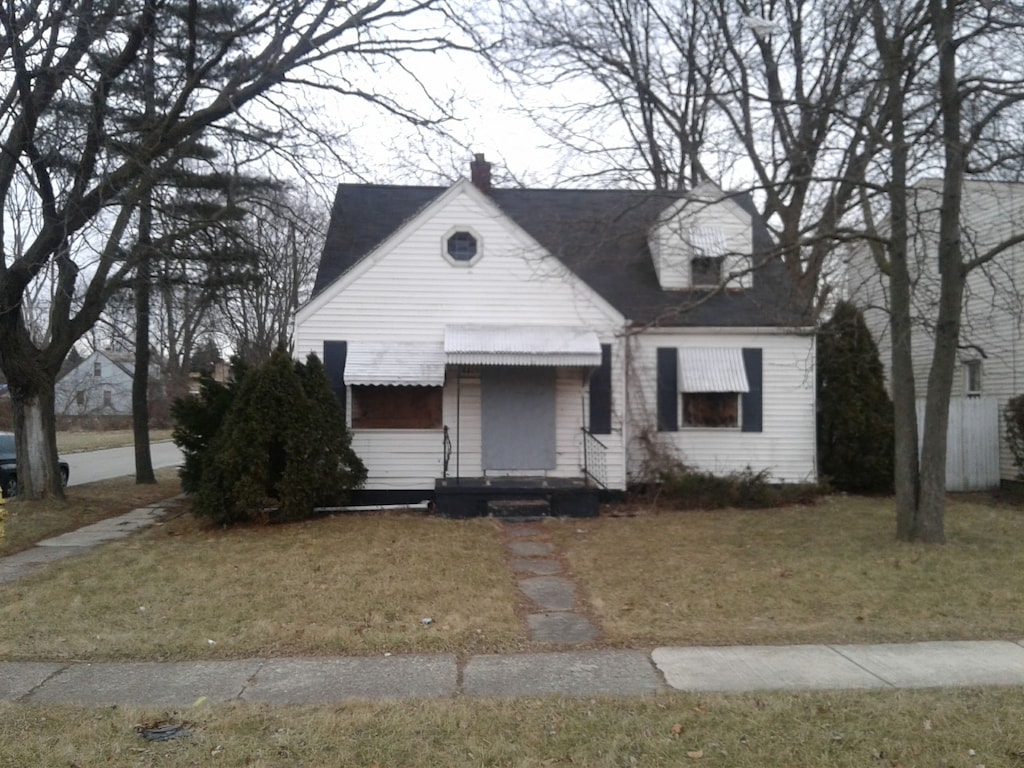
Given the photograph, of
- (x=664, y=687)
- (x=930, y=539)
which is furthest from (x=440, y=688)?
(x=930, y=539)

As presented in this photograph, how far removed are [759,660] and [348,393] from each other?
9339 millimetres

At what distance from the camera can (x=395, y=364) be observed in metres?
14.0

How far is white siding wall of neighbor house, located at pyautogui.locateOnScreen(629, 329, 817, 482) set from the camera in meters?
15.6

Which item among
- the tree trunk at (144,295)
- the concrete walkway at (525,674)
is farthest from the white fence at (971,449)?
the tree trunk at (144,295)

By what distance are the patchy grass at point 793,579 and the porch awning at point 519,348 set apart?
8.15ft

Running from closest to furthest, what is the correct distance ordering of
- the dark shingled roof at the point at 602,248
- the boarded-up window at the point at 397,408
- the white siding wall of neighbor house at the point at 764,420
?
the boarded-up window at the point at 397,408 → the dark shingled roof at the point at 602,248 → the white siding wall of neighbor house at the point at 764,420

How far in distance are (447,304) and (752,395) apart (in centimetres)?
569

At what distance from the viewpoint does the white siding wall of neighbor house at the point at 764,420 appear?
51.3ft

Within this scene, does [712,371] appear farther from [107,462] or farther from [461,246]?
[107,462]

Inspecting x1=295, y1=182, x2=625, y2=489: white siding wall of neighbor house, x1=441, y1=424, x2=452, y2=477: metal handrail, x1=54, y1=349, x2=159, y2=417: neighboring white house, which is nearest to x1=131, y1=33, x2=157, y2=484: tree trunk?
x1=295, y1=182, x2=625, y2=489: white siding wall of neighbor house

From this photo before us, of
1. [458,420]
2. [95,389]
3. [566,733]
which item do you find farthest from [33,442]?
[95,389]

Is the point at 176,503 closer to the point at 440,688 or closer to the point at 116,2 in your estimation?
the point at 116,2

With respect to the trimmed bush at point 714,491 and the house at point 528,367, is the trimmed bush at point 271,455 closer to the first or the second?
the house at point 528,367

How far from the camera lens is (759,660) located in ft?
21.3
